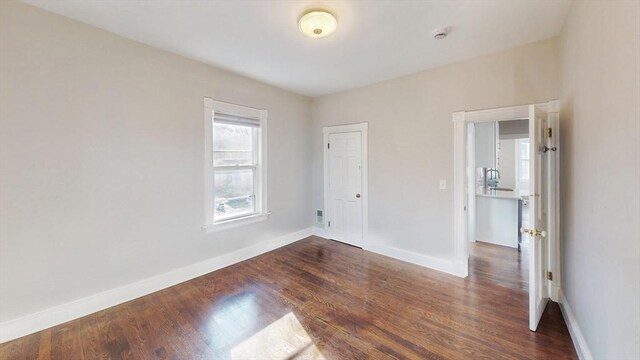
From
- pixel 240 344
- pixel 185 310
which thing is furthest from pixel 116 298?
pixel 240 344

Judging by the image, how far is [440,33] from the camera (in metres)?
2.37

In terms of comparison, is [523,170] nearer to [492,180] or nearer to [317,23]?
[492,180]

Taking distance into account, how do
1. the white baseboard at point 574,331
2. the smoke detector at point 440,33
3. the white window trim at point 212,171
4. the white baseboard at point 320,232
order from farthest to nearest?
the white baseboard at point 320,232 < the white window trim at point 212,171 < the smoke detector at point 440,33 < the white baseboard at point 574,331

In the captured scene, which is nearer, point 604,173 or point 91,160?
point 604,173

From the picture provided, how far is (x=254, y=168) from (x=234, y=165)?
0.36 meters

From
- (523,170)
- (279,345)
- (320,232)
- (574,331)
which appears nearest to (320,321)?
(279,345)

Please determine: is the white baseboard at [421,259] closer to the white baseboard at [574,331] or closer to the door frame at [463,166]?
the door frame at [463,166]

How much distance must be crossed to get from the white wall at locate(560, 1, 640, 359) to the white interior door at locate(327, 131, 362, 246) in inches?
99.6

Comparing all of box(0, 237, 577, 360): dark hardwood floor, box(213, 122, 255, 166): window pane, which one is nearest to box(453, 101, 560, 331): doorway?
box(0, 237, 577, 360): dark hardwood floor

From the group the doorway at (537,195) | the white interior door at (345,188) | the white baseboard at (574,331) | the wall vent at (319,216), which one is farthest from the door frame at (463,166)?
the wall vent at (319,216)

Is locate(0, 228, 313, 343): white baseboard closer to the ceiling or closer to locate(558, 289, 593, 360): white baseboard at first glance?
the ceiling

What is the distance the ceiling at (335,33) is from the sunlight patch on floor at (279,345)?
271 cm

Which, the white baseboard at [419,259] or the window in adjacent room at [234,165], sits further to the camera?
the window in adjacent room at [234,165]

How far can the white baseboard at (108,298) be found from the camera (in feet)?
6.63
